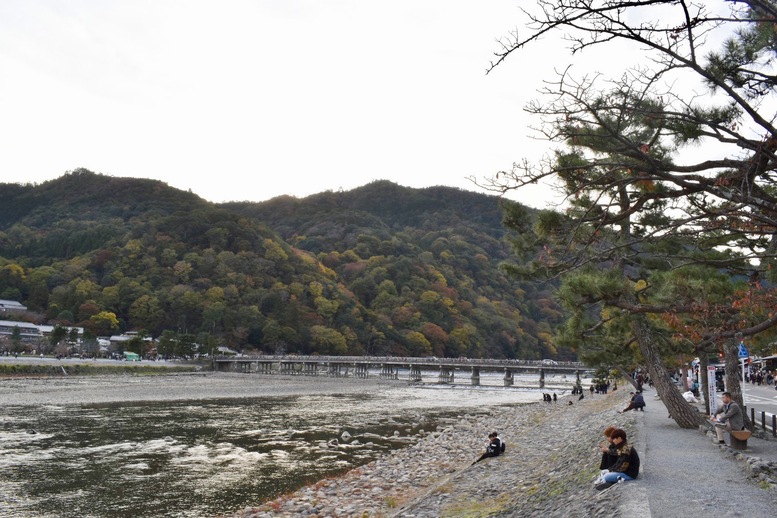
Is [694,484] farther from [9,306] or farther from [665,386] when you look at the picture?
[9,306]

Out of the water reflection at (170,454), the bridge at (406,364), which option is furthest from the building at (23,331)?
the water reflection at (170,454)

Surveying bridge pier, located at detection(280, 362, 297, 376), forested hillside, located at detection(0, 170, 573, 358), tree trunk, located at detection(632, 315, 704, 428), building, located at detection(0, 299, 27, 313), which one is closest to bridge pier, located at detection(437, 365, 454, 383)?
forested hillside, located at detection(0, 170, 573, 358)

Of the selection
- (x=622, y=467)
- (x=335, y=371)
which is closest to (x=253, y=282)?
(x=335, y=371)

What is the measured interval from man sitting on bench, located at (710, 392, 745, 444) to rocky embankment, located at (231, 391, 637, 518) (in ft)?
5.91

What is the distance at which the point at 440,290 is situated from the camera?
85.4 m

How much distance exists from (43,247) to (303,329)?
42245 millimetres

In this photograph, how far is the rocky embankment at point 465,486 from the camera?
21.5 feet

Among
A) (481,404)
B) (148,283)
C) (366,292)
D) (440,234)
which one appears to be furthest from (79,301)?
(440,234)

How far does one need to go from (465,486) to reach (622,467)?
368 centimetres

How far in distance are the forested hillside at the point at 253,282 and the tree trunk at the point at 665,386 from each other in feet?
160

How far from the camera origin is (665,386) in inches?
443

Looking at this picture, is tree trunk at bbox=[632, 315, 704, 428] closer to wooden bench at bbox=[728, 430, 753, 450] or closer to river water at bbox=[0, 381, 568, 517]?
wooden bench at bbox=[728, 430, 753, 450]

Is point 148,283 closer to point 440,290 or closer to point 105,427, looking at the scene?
point 440,290

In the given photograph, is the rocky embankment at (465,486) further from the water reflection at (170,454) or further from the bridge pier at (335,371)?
the bridge pier at (335,371)
